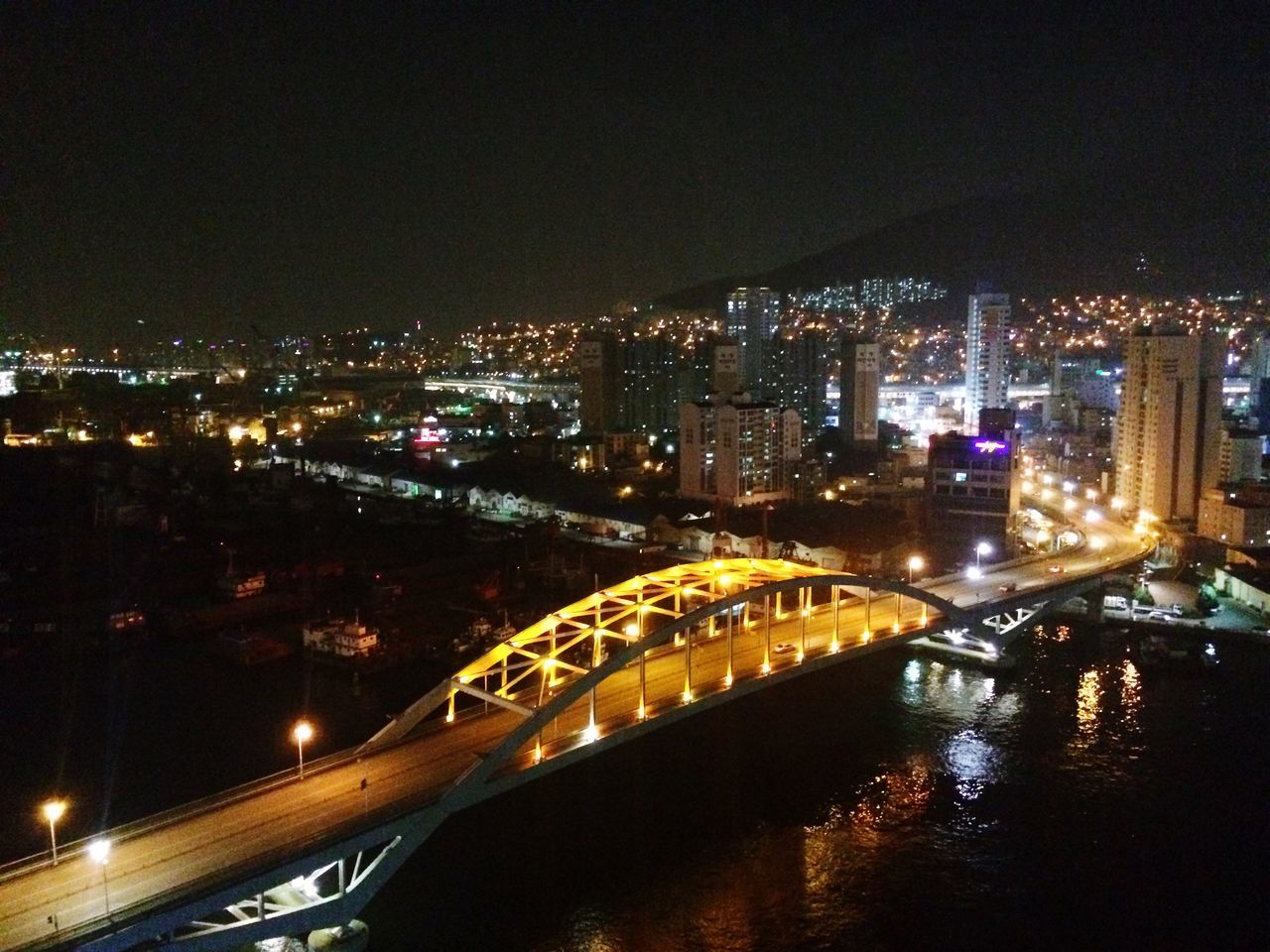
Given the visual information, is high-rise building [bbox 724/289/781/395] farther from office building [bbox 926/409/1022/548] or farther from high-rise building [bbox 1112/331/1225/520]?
office building [bbox 926/409/1022/548]

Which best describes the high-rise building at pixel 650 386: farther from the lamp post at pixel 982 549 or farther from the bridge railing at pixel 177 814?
the bridge railing at pixel 177 814

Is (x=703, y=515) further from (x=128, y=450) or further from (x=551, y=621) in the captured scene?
(x=128, y=450)

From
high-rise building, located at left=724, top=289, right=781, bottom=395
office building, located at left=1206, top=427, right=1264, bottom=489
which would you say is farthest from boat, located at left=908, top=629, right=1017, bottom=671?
high-rise building, located at left=724, top=289, right=781, bottom=395

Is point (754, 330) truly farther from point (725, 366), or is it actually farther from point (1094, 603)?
point (1094, 603)

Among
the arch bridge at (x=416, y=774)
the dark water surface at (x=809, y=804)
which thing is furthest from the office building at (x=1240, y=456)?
the arch bridge at (x=416, y=774)

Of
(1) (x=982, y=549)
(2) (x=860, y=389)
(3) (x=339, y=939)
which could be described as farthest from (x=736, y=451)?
(3) (x=339, y=939)

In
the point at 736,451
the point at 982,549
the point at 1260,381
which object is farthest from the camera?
the point at 1260,381

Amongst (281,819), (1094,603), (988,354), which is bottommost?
(1094,603)
